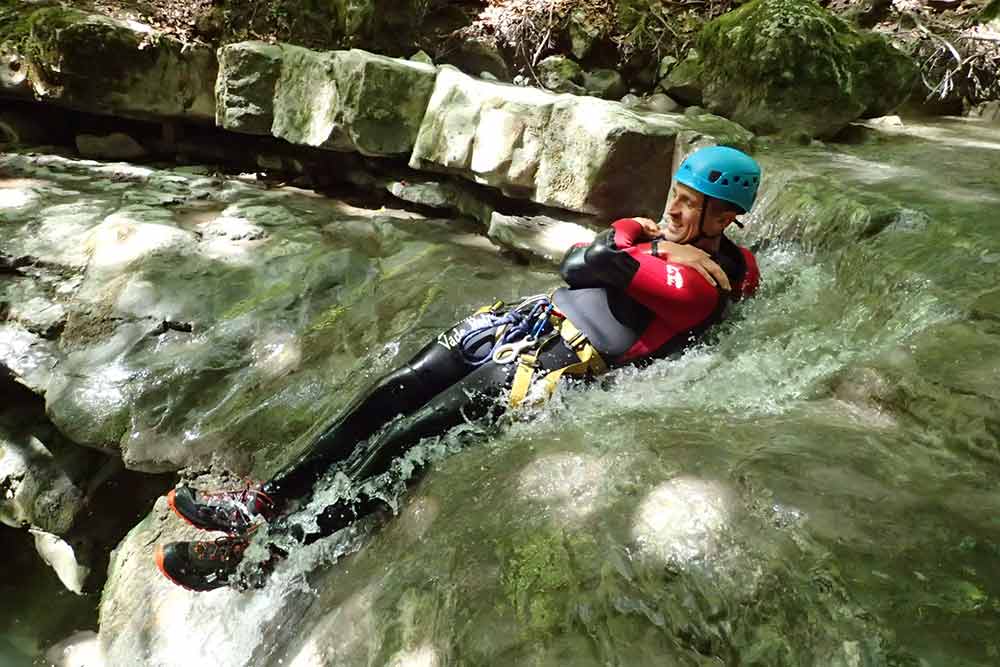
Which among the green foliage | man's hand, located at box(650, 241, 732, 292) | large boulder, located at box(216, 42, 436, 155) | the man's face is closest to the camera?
man's hand, located at box(650, 241, 732, 292)

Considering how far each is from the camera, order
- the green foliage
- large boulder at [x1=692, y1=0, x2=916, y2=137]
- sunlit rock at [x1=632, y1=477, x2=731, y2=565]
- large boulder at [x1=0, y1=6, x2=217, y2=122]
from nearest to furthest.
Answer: sunlit rock at [x1=632, y1=477, x2=731, y2=565], large boulder at [x1=692, y1=0, x2=916, y2=137], the green foliage, large boulder at [x1=0, y1=6, x2=217, y2=122]

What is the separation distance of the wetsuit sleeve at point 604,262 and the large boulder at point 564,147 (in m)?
1.75

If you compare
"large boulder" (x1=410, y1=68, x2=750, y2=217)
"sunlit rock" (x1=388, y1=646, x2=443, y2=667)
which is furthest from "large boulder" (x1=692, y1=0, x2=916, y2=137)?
"sunlit rock" (x1=388, y1=646, x2=443, y2=667)

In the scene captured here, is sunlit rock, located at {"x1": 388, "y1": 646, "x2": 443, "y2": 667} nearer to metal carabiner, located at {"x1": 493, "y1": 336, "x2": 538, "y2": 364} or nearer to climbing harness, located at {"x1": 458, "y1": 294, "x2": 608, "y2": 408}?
climbing harness, located at {"x1": 458, "y1": 294, "x2": 608, "y2": 408}

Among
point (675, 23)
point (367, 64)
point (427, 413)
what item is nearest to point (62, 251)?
point (367, 64)

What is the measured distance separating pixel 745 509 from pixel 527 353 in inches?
49.9

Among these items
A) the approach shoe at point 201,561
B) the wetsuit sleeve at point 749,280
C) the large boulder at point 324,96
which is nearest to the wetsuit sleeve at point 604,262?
the wetsuit sleeve at point 749,280

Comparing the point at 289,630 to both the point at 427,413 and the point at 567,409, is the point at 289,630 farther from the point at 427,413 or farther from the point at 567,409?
the point at 567,409

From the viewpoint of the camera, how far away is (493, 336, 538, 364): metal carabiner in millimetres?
2879

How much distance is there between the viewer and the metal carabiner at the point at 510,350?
2.88 metres

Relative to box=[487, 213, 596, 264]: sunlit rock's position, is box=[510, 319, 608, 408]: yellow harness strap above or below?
above

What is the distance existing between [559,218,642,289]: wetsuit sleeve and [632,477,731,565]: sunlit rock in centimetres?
98

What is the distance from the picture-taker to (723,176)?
112 inches

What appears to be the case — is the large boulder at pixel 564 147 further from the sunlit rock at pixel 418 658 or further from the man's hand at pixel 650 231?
the sunlit rock at pixel 418 658
